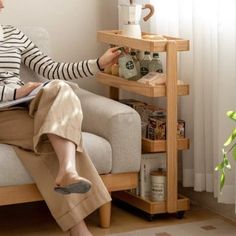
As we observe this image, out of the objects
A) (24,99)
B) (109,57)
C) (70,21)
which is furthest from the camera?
(70,21)

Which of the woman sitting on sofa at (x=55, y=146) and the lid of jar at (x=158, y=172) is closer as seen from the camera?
the woman sitting on sofa at (x=55, y=146)

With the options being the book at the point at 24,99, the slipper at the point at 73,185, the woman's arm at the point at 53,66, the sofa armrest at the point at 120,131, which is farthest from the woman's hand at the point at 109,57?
the slipper at the point at 73,185

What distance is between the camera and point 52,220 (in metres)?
3.27

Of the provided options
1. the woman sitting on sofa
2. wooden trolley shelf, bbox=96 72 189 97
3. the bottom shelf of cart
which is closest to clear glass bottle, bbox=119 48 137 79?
wooden trolley shelf, bbox=96 72 189 97

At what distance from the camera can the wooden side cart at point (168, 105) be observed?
10.1ft

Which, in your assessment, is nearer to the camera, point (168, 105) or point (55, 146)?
point (55, 146)

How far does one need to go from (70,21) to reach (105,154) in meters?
1.12

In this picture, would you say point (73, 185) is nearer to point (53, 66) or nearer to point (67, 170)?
point (67, 170)

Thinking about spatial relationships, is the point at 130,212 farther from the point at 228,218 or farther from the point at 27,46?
the point at 27,46

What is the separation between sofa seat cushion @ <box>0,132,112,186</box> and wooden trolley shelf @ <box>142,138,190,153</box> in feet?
0.85

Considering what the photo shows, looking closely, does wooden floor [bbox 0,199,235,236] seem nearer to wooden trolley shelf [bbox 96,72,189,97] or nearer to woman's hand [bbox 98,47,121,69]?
wooden trolley shelf [bbox 96,72,189,97]

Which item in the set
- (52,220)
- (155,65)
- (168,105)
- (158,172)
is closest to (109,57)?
(155,65)

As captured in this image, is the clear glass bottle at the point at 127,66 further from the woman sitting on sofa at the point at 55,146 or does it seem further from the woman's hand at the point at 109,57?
the woman sitting on sofa at the point at 55,146

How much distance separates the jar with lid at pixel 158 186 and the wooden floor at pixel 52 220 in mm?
112
